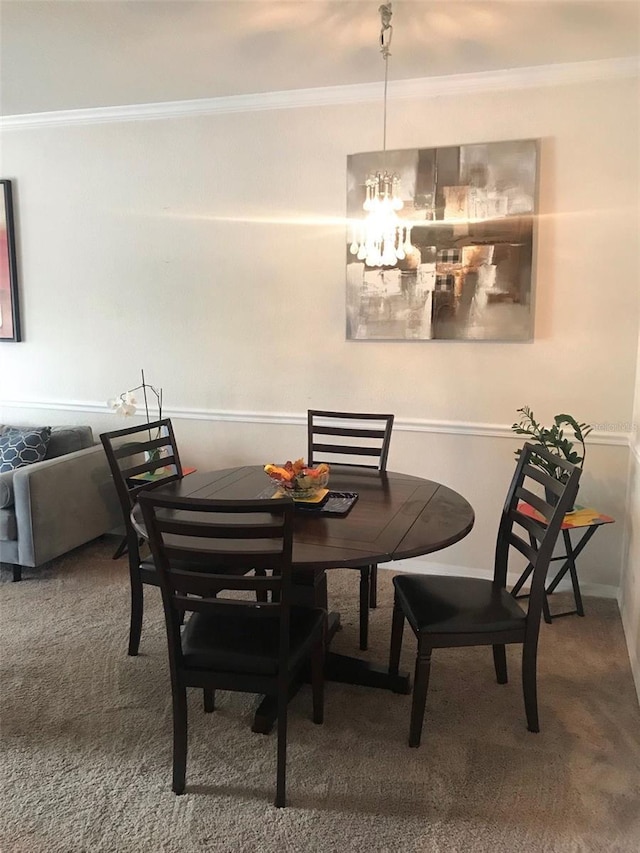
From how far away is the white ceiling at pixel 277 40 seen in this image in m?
2.53

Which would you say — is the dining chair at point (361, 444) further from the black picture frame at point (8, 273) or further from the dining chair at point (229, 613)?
the black picture frame at point (8, 273)

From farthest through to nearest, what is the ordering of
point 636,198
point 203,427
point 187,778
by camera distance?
point 203,427 < point 636,198 < point 187,778

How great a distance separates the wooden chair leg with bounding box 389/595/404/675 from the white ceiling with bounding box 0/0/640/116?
2.33 metres

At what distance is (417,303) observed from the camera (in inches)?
134

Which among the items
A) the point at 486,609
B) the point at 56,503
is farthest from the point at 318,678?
the point at 56,503

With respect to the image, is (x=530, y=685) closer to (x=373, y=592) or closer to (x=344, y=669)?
(x=344, y=669)

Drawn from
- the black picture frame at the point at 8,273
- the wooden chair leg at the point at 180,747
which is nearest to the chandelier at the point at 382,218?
the wooden chair leg at the point at 180,747

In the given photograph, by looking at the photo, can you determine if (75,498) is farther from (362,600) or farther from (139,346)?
(362,600)

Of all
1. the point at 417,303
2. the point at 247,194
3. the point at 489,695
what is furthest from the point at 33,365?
the point at 489,695

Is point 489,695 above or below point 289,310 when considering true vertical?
below

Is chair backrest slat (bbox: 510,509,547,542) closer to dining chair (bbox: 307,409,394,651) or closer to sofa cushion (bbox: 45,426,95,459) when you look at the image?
dining chair (bbox: 307,409,394,651)

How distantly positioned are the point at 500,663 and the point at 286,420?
1.85 meters

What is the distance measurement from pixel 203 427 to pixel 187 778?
2297mm

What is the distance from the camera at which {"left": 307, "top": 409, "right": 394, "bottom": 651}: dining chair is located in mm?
2701
